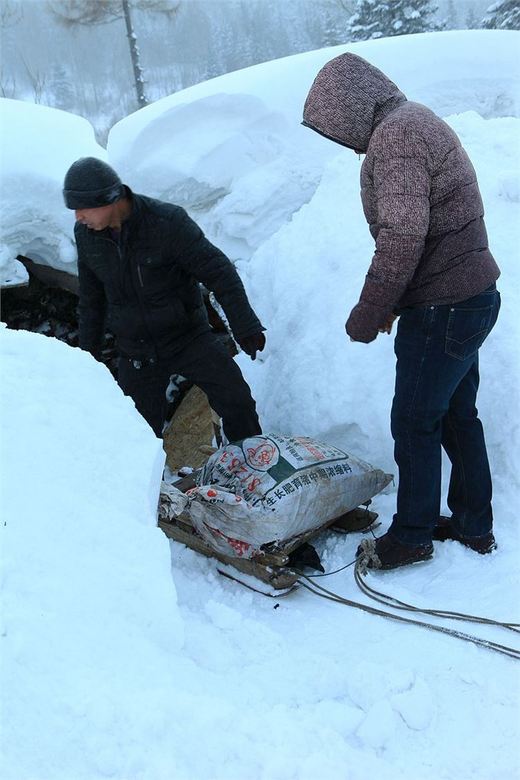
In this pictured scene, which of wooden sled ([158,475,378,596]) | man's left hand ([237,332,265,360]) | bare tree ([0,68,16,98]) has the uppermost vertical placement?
man's left hand ([237,332,265,360])

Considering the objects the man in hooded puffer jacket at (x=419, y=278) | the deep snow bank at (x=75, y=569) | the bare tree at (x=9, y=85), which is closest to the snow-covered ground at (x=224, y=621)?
the deep snow bank at (x=75, y=569)

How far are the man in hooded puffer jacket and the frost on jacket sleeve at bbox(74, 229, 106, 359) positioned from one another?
1523 millimetres

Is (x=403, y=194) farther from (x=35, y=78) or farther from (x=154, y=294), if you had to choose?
(x=35, y=78)

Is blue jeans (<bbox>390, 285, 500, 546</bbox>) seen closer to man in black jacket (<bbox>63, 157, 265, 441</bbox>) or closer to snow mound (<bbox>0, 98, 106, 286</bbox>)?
man in black jacket (<bbox>63, 157, 265, 441</bbox>)

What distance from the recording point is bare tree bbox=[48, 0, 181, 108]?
1436cm

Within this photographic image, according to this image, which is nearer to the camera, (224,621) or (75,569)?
(75,569)

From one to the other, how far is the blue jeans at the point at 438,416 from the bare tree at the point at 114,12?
15.4 metres

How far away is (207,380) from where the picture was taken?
3.12 m

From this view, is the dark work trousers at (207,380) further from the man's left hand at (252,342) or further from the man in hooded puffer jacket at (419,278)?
the man in hooded puffer jacket at (419,278)

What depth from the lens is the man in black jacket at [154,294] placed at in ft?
9.26

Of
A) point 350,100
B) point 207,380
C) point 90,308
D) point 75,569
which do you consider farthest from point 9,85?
point 75,569

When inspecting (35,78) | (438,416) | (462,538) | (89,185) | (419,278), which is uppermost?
(89,185)

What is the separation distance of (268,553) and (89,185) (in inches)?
66.5

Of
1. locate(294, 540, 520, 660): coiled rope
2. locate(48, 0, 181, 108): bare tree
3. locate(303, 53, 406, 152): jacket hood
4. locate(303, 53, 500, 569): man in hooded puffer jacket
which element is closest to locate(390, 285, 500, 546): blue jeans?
locate(303, 53, 500, 569): man in hooded puffer jacket
